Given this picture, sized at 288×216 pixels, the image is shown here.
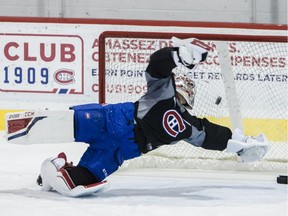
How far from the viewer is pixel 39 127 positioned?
360 cm

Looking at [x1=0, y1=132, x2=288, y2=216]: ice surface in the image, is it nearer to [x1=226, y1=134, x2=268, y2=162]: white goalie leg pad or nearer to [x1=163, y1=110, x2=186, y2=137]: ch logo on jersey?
[x1=226, y1=134, x2=268, y2=162]: white goalie leg pad

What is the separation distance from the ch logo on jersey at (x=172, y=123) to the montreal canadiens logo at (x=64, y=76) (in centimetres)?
162

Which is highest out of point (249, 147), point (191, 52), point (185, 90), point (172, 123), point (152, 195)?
point (191, 52)

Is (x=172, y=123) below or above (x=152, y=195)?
above

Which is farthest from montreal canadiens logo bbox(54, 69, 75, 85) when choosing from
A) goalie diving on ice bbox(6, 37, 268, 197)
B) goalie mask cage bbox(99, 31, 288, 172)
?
goalie diving on ice bbox(6, 37, 268, 197)

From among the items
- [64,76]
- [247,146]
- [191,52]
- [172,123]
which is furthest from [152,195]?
[64,76]

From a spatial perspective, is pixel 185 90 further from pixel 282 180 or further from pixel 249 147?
pixel 282 180

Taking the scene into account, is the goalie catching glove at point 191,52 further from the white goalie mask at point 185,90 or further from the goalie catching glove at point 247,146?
the goalie catching glove at point 247,146

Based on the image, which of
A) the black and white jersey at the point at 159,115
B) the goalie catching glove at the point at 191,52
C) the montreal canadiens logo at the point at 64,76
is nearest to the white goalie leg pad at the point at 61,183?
the black and white jersey at the point at 159,115

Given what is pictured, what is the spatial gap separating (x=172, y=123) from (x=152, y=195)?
32 cm

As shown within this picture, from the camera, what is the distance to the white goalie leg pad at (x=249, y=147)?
3766 millimetres

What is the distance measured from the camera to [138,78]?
15.1 ft

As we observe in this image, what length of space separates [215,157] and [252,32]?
3.23 feet

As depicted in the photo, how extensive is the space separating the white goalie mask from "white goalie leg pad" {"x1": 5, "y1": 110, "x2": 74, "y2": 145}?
49cm
